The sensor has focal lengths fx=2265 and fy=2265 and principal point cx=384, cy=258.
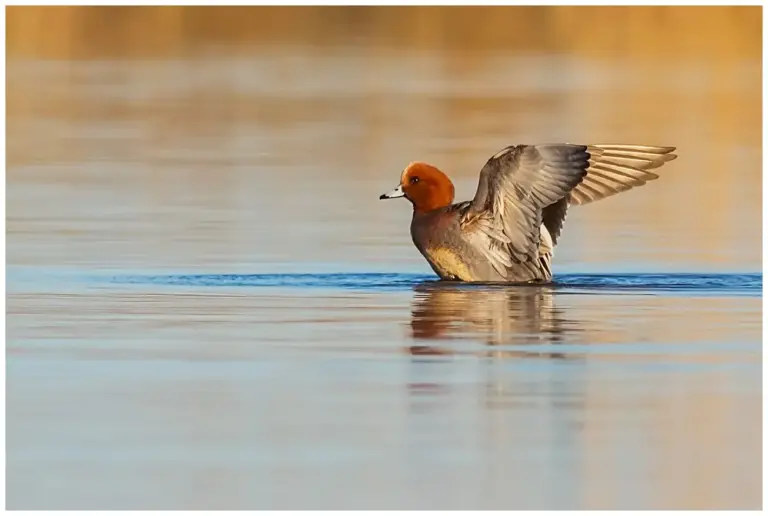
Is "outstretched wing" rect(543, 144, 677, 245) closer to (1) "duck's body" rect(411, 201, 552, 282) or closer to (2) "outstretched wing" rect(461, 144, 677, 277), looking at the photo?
(2) "outstretched wing" rect(461, 144, 677, 277)

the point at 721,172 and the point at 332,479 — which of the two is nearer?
the point at 332,479

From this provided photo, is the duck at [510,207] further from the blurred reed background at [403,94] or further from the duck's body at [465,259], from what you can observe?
the blurred reed background at [403,94]

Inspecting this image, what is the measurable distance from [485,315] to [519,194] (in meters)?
1.47

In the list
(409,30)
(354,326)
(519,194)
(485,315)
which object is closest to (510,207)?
(519,194)

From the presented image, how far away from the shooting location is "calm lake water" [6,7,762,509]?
6.69 meters

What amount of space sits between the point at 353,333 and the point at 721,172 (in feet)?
22.7

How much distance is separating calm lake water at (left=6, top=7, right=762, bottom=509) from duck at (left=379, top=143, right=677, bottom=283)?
0.25 m

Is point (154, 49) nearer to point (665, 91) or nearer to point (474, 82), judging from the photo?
point (474, 82)

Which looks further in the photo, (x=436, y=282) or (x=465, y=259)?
(x=465, y=259)

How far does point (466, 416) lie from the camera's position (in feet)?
24.2

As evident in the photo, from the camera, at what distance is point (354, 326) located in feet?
30.6

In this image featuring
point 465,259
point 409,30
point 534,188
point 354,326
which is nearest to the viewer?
point 354,326

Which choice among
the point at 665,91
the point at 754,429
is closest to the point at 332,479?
the point at 754,429

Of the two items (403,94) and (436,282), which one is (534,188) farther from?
(403,94)
